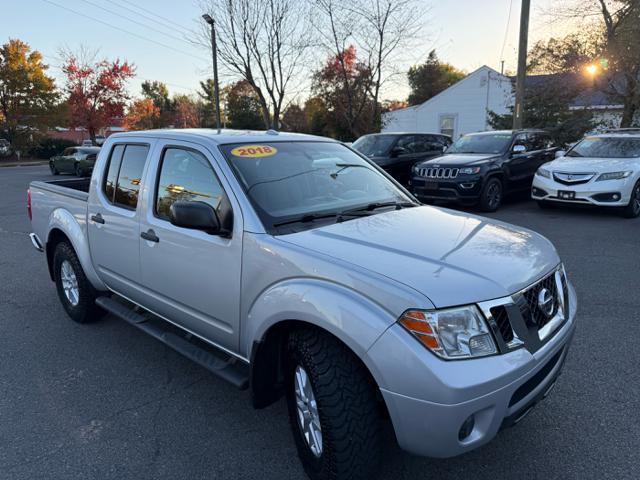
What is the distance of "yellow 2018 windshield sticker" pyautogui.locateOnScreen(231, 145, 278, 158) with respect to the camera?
299 centimetres

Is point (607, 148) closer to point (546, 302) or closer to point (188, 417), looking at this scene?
point (546, 302)

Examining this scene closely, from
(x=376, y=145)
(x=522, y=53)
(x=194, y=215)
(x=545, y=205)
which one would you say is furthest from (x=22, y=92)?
(x=194, y=215)

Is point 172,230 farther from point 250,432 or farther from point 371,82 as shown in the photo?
point 371,82

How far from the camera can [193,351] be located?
9.70 feet

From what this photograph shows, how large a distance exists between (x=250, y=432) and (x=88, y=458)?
0.92 meters

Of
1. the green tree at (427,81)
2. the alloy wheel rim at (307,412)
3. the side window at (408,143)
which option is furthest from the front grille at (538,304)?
the green tree at (427,81)

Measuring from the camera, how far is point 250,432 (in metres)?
2.87

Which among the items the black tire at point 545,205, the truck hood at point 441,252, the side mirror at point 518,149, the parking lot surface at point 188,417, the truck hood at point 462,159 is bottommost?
the parking lot surface at point 188,417

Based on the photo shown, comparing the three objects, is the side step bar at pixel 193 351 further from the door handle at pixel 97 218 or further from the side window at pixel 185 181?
the side window at pixel 185 181

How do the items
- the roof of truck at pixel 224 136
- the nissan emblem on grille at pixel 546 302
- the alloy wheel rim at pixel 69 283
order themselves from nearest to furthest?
the nissan emblem on grille at pixel 546 302 → the roof of truck at pixel 224 136 → the alloy wheel rim at pixel 69 283

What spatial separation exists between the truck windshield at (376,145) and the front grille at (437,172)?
2151 mm

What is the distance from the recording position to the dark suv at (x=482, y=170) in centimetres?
973

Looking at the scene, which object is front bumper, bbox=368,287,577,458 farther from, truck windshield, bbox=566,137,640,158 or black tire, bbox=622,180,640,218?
truck windshield, bbox=566,137,640,158

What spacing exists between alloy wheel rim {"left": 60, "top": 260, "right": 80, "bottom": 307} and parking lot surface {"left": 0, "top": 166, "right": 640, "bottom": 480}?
26cm
